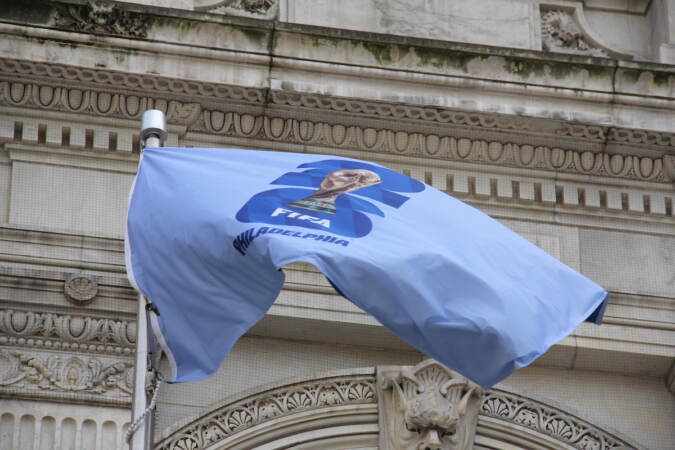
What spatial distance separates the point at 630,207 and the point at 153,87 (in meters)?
3.55

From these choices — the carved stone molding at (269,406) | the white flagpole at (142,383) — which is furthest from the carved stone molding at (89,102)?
the white flagpole at (142,383)

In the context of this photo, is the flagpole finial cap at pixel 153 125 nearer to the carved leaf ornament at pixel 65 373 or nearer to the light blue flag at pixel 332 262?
the light blue flag at pixel 332 262

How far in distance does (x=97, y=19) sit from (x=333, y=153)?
1900 mm

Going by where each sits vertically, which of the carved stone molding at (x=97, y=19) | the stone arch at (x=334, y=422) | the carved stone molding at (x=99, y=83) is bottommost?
the stone arch at (x=334, y=422)

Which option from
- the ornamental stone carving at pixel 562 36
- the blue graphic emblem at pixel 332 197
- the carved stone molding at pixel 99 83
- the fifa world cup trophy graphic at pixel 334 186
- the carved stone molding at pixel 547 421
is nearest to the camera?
the blue graphic emblem at pixel 332 197

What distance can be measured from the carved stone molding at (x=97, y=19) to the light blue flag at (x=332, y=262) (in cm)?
219

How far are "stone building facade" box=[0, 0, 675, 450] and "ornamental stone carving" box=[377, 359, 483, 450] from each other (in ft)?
0.05

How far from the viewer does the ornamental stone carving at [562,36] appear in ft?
Answer: 52.2

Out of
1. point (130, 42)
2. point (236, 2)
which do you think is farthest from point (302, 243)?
point (236, 2)

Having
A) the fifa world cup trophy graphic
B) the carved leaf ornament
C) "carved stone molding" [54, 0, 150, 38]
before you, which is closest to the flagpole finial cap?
the fifa world cup trophy graphic

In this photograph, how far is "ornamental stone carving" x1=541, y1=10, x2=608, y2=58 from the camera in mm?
15898

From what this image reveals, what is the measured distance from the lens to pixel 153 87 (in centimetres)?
1445

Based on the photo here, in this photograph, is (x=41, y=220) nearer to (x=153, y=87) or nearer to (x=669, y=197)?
(x=153, y=87)

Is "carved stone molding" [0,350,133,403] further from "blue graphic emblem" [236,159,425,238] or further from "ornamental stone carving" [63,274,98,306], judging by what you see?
"blue graphic emblem" [236,159,425,238]
